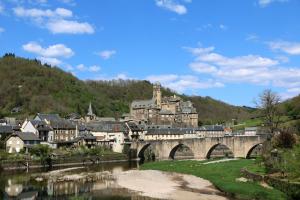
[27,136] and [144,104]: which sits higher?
[144,104]

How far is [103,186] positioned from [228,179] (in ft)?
50.1

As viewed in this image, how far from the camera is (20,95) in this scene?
169500 millimetres

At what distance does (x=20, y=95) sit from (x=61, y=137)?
237ft

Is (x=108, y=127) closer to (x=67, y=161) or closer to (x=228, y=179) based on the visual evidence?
(x=67, y=161)

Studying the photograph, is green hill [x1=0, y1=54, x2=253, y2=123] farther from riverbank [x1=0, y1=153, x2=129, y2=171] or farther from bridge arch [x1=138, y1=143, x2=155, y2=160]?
riverbank [x1=0, y1=153, x2=129, y2=171]

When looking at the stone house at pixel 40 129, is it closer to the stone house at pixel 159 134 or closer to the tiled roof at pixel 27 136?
the tiled roof at pixel 27 136

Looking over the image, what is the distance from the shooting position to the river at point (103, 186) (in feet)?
156

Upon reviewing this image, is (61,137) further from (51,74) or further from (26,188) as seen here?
(51,74)

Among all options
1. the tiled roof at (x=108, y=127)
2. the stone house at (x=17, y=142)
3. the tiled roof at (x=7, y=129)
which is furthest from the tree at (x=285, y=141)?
the tiled roof at (x=108, y=127)

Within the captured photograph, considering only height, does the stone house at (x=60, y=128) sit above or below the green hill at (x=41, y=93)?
below

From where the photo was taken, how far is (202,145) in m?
93.3

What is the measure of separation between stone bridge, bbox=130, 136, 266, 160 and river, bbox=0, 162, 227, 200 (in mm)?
22370

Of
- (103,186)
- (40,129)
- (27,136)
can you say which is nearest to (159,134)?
(40,129)

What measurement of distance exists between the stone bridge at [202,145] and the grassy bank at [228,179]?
1255cm
